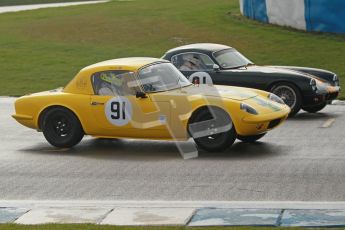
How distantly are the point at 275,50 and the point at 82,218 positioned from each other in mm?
18743

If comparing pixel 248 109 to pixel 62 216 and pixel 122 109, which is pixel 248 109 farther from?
pixel 62 216

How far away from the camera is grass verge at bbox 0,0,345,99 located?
83.7 ft

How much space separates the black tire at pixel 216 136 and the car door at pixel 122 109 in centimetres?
51

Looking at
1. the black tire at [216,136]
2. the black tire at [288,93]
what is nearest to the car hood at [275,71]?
the black tire at [288,93]

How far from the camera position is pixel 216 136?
13.4m

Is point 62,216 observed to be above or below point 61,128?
above

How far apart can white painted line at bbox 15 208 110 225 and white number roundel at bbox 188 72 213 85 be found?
7.84m

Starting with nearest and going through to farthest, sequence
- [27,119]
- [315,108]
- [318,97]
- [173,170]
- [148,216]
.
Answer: [148,216], [173,170], [27,119], [318,97], [315,108]

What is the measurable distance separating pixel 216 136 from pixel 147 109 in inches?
41.9

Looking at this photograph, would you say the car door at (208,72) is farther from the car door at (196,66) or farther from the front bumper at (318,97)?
the front bumper at (318,97)

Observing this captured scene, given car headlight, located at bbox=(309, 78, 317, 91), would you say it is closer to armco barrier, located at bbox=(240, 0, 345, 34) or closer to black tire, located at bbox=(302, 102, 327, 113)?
Answer: black tire, located at bbox=(302, 102, 327, 113)

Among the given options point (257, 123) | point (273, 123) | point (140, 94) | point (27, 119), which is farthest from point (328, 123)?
point (27, 119)

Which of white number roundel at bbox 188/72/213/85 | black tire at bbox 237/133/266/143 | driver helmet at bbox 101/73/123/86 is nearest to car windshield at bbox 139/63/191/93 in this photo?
driver helmet at bbox 101/73/123/86

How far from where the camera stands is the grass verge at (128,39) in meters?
25.5
